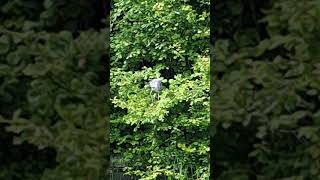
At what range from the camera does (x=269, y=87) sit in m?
1.53

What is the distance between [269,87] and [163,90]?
4.30 m

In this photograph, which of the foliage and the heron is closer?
the heron

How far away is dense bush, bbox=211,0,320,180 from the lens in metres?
1.51

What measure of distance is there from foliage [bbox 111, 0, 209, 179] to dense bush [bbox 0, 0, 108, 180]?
4.14 meters

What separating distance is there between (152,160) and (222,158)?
4.45 metres

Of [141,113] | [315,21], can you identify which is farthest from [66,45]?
[141,113]

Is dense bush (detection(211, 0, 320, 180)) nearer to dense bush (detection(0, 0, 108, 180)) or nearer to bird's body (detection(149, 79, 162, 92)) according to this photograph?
dense bush (detection(0, 0, 108, 180))

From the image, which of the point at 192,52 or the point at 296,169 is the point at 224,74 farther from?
the point at 192,52

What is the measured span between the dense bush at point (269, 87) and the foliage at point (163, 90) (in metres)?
4.10

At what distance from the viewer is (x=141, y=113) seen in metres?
5.88

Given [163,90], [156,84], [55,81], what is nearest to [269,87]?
[55,81]

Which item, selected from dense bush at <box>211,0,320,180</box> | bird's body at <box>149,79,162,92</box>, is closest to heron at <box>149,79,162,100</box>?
bird's body at <box>149,79,162,92</box>

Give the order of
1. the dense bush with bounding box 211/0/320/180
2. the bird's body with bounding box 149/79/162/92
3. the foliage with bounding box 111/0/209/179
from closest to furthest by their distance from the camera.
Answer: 1. the dense bush with bounding box 211/0/320/180
2. the bird's body with bounding box 149/79/162/92
3. the foliage with bounding box 111/0/209/179

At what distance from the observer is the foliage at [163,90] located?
583 centimetres
